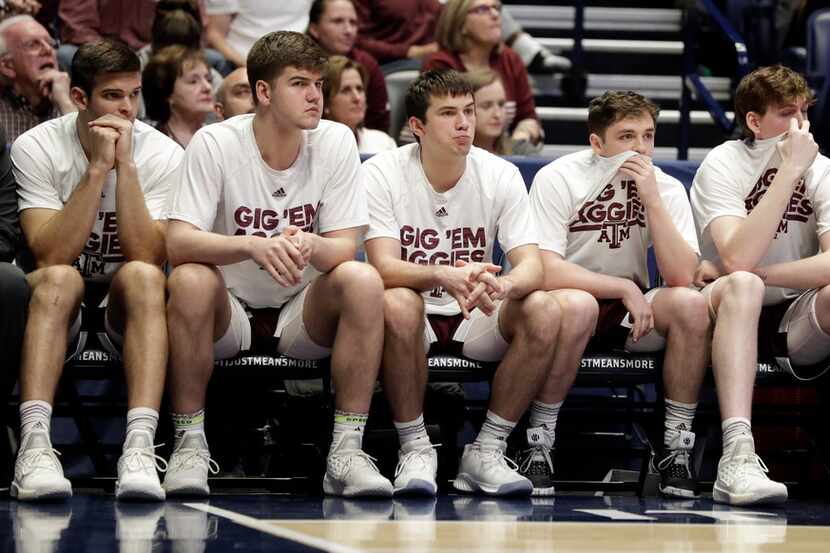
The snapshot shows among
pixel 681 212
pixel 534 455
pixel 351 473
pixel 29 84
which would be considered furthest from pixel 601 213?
pixel 29 84

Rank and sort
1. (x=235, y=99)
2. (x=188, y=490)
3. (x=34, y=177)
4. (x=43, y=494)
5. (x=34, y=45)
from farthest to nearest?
(x=235, y=99) → (x=34, y=45) → (x=34, y=177) → (x=188, y=490) → (x=43, y=494)

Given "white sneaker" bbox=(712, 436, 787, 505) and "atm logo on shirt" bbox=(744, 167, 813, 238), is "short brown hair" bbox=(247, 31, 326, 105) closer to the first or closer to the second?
"atm logo on shirt" bbox=(744, 167, 813, 238)

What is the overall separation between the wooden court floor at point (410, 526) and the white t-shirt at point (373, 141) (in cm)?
232

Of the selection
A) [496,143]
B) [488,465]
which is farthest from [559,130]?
[488,465]

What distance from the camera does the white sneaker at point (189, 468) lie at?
4359mm

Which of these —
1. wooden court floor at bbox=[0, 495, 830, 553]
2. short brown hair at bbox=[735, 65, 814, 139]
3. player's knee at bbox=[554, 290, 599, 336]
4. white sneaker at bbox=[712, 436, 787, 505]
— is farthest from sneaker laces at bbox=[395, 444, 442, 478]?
short brown hair at bbox=[735, 65, 814, 139]

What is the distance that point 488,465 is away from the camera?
4699mm

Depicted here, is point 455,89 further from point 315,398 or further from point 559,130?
point 559,130

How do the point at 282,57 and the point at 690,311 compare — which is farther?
the point at 690,311

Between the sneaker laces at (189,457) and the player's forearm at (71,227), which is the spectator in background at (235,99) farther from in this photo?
the sneaker laces at (189,457)

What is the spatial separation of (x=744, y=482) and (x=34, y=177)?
2.44 metres

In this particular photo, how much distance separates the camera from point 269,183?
4.74 metres

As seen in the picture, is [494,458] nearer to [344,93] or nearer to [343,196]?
[343,196]

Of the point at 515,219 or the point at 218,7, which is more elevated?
the point at 218,7
